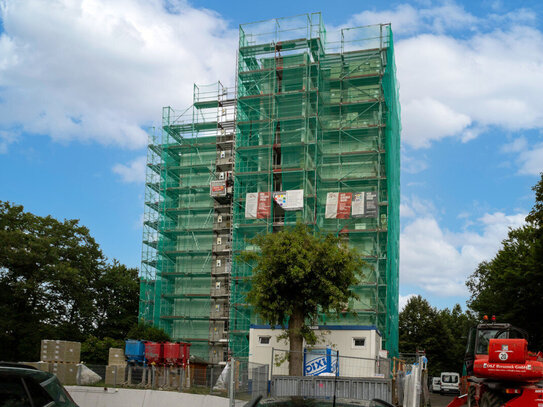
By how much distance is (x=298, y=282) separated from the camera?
30.5 meters

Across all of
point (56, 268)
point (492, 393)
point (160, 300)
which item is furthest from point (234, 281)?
point (492, 393)

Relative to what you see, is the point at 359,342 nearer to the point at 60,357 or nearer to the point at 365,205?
the point at 365,205

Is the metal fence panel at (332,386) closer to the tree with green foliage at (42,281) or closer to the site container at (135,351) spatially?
the site container at (135,351)

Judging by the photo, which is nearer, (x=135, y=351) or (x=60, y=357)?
(x=60, y=357)

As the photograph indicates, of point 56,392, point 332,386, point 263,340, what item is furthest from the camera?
point 263,340

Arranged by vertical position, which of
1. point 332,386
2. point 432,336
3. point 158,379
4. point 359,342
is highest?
point 332,386

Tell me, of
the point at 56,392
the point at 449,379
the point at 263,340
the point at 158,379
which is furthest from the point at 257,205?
the point at 56,392

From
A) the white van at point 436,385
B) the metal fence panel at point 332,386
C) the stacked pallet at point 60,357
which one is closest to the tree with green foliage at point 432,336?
the white van at point 436,385

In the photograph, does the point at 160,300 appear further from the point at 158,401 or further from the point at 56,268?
the point at 158,401

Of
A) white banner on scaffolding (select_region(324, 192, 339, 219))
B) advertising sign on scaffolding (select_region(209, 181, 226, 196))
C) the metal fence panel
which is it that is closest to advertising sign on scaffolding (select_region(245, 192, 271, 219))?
white banner on scaffolding (select_region(324, 192, 339, 219))

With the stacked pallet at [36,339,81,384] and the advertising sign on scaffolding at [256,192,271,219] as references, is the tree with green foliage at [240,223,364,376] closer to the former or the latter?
the stacked pallet at [36,339,81,384]

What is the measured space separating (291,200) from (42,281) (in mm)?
21397

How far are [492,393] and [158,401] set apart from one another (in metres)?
10.8

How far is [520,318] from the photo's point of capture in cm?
4353
